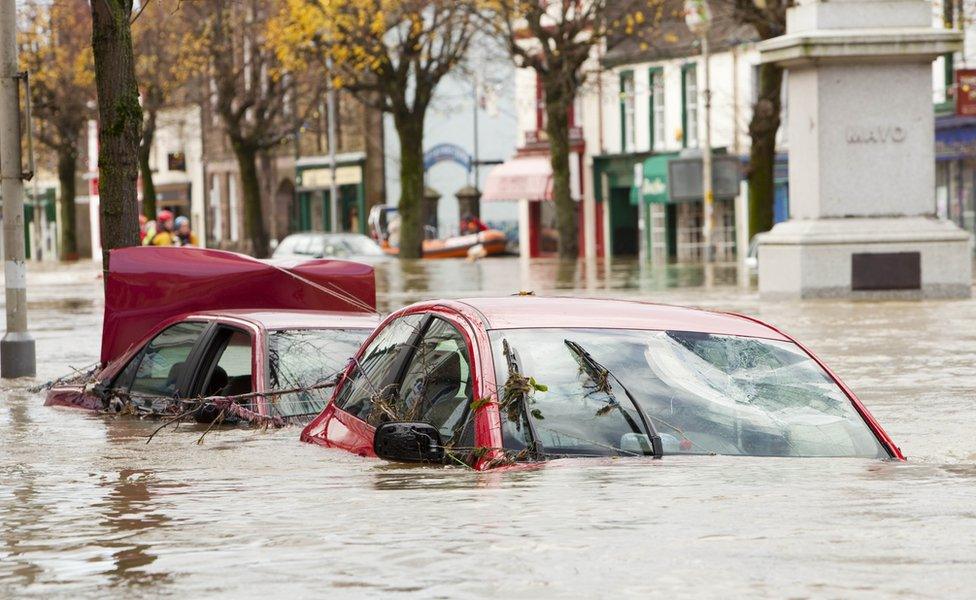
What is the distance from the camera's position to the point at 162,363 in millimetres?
13180

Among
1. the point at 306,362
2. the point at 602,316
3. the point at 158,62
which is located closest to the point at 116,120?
the point at 306,362

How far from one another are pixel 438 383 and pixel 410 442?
1.94ft

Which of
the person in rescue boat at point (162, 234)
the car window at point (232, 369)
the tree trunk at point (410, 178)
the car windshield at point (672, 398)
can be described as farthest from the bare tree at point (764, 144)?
the car windshield at point (672, 398)

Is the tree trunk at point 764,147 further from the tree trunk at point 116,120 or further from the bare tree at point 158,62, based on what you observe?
the bare tree at point 158,62

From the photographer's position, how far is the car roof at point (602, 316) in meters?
8.57

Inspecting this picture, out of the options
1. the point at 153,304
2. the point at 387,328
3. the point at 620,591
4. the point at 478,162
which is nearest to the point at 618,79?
the point at 478,162

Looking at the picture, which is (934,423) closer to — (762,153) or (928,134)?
(928,134)

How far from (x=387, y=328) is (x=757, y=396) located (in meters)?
2.16

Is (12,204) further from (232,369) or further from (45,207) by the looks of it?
(45,207)

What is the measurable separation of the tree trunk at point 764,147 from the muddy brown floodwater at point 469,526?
89.6 ft

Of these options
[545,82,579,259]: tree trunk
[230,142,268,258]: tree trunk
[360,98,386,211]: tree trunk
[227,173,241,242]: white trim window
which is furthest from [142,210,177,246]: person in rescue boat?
[227,173,241,242]: white trim window

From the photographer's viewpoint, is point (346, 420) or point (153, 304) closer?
point (346, 420)

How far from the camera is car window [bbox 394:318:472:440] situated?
8.35 metres

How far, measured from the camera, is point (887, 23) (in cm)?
2681
